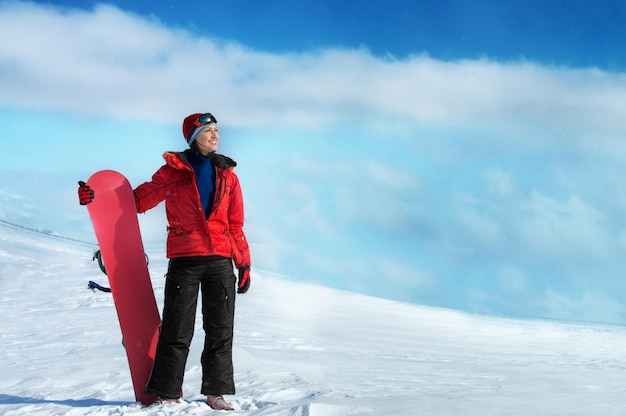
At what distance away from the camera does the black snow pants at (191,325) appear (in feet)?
14.0

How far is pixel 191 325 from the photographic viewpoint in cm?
435

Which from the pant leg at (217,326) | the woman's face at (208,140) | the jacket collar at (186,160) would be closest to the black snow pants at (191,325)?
the pant leg at (217,326)

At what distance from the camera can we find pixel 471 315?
13023 millimetres

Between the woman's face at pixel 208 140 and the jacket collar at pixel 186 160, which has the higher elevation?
the woman's face at pixel 208 140

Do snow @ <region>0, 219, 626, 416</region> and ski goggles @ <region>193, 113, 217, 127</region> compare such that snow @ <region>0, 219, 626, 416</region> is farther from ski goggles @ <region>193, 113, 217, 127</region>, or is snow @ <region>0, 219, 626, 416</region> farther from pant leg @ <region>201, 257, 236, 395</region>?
ski goggles @ <region>193, 113, 217, 127</region>

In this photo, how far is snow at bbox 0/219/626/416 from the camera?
4176mm

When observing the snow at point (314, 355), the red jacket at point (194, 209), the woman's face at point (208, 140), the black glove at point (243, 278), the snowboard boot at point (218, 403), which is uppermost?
the woman's face at point (208, 140)

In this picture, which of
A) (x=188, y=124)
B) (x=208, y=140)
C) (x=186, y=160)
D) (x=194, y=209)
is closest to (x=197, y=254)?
(x=194, y=209)

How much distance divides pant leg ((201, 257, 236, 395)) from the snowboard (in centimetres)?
47

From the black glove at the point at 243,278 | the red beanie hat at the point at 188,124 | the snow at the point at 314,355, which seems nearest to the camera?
the snow at the point at 314,355

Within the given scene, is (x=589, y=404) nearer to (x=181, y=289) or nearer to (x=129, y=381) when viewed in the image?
(x=181, y=289)

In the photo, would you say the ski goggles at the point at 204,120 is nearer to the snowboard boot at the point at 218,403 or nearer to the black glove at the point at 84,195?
the black glove at the point at 84,195

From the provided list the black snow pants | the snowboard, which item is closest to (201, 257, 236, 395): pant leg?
the black snow pants

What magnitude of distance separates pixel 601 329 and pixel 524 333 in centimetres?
187
